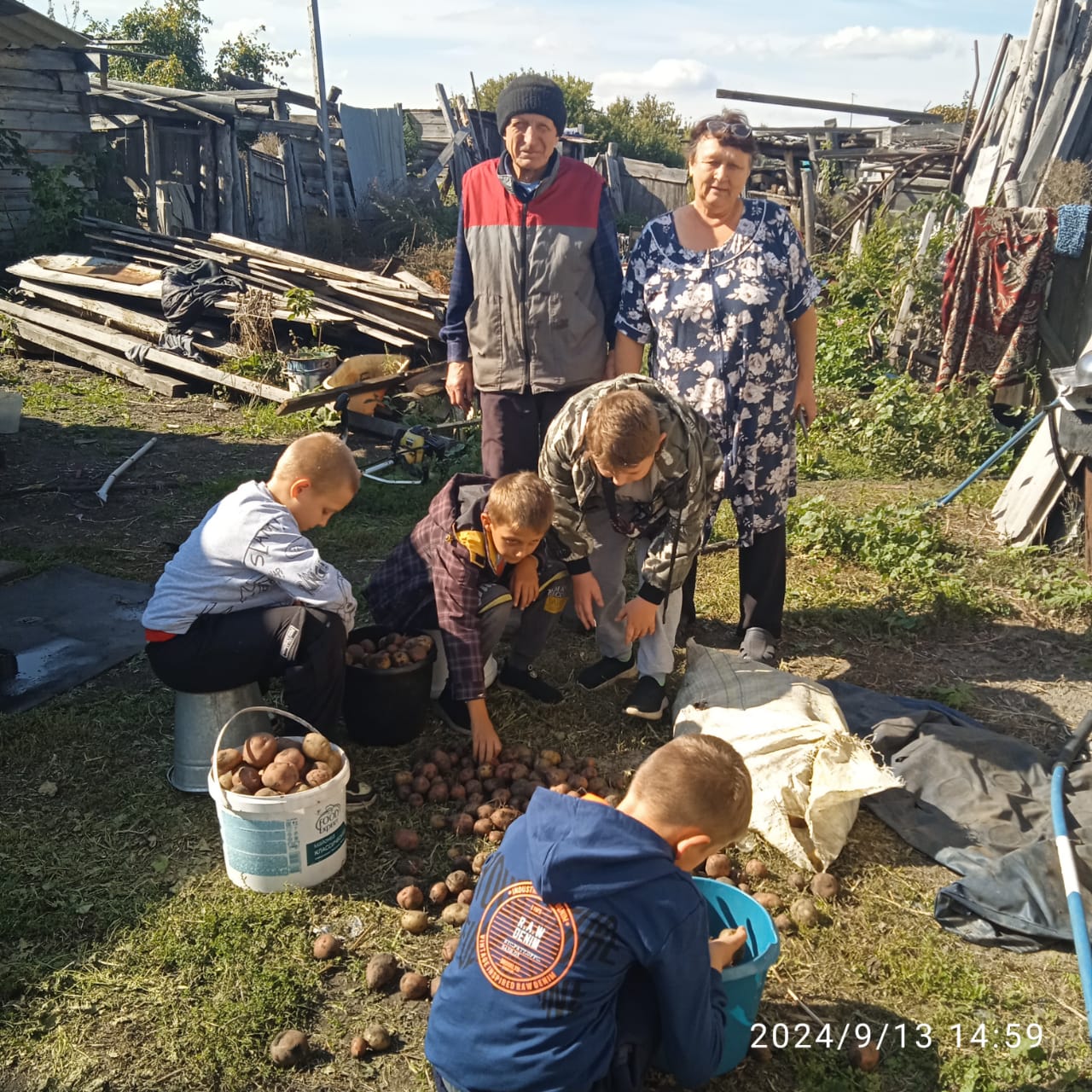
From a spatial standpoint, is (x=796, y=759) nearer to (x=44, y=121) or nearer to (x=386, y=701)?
(x=386, y=701)

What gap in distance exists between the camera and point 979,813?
345 centimetres

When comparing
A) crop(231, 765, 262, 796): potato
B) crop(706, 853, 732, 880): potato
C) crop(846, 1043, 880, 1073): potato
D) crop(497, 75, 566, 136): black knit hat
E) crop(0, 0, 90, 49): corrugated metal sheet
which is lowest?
crop(846, 1043, 880, 1073): potato

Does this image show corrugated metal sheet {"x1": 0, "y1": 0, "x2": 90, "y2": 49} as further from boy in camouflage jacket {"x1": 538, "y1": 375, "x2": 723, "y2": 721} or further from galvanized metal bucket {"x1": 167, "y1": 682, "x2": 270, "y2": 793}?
galvanized metal bucket {"x1": 167, "y1": 682, "x2": 270, "y2": 793}

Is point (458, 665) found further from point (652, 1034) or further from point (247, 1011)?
point (652, 1034)

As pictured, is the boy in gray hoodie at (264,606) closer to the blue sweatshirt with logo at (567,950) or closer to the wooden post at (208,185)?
the blue sweatshirt with logo at (567,950)

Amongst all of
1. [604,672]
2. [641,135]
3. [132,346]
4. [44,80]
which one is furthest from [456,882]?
[641,135]

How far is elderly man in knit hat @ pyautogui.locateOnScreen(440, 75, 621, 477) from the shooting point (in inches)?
173

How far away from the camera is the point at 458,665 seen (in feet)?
11.9

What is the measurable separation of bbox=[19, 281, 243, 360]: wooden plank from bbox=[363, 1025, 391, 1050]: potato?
8.09 metres

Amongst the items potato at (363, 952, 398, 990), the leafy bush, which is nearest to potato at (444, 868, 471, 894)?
potato at (363, 952, 398, 990)

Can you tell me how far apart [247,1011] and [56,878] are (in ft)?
2.95

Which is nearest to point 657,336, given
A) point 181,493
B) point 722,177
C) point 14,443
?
point 722,177

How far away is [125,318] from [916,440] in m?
7.86

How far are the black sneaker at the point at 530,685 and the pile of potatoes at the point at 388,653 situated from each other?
1.96 feet
